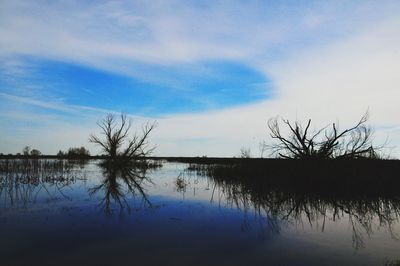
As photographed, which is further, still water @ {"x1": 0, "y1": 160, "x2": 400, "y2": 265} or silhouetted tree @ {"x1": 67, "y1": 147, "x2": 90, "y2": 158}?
silhouetted tree @ {"x1": 67, "y1": 147, "x2": 90, "y2": 158}

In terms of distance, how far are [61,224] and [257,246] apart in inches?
180

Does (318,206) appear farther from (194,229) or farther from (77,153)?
(77,153)

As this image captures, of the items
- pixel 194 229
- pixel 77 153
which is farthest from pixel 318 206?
pixel 77 153

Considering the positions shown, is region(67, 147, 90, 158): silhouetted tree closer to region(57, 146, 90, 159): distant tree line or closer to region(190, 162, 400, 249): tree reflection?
region(57, 146, 90, 159): distant tree line

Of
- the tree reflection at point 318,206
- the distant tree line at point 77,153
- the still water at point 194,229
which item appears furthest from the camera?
the distant tree line at point 77,153

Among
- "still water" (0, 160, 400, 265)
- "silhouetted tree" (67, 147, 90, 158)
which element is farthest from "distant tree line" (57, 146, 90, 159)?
"still water" (0, 160, 400, 265)

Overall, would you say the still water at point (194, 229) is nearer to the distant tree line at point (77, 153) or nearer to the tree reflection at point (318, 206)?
the tree reflection at point (318, 206)

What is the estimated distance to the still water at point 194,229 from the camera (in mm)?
6297

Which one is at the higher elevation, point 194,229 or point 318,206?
point 318,206

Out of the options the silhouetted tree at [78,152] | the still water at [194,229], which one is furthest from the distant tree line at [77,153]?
the still water at [194,229]

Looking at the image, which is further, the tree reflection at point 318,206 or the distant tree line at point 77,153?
the distant tree line at point 77,153

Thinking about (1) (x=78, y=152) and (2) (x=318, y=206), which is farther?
(1) (x=78, y=152)

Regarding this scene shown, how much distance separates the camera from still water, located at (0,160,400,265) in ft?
20.7

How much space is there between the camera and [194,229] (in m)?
8.77
